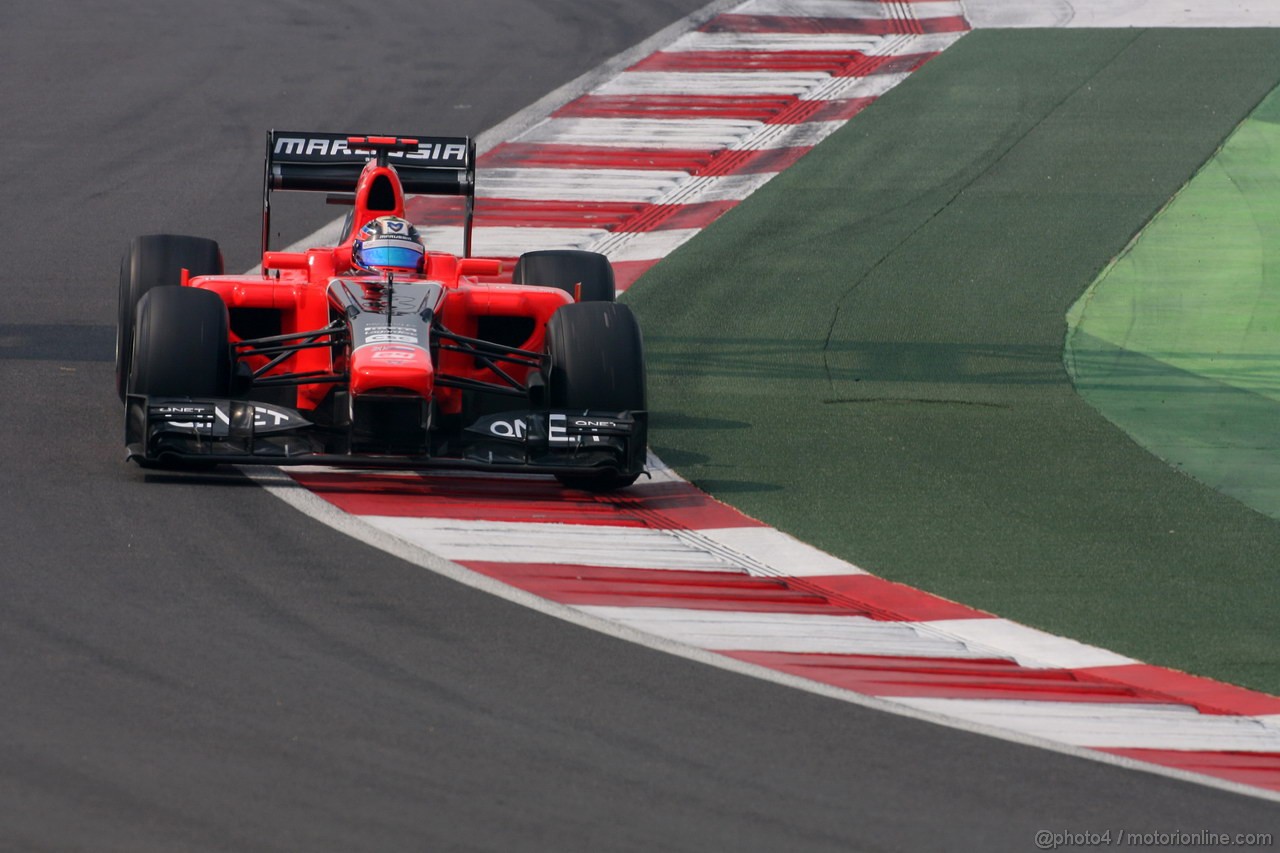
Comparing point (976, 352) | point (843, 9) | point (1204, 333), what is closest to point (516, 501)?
point (976, 352)

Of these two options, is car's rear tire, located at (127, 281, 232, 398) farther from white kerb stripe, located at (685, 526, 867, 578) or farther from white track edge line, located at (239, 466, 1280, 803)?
white kerb stripe, located at (685, 526, 867, 578)

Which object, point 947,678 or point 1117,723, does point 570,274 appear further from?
point 1117,723

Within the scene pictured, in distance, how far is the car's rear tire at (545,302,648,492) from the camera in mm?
10344

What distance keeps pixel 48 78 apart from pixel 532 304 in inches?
466

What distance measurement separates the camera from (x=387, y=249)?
1102 cm

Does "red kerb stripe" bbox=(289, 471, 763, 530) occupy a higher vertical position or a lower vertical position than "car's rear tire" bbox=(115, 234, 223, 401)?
lower

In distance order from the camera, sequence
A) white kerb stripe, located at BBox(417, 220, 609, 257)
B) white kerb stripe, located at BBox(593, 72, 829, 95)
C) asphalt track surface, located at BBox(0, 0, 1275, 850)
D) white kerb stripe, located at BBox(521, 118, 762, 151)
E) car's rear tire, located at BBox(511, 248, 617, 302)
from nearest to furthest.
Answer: asphalt track surface, located at BBox(0, 0, 1275, 850)
car's rear tire, located at BBox(511, 248, 617, 302)
white kerb stripe, located at BBox(417, 220, 609, 257)
white kerb stripe, located at BBox(521, 118, 762, 151)
white kerb stripe, located at BBox(593, 72, 829, 95)

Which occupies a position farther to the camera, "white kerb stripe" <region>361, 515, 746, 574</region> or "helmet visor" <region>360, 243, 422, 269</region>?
"helmet visor" <region>360, 243, 422, 269</region>

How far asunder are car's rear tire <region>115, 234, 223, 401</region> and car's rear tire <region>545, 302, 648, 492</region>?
2254 mm

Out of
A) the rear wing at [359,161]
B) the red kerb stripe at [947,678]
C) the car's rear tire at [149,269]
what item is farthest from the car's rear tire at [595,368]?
the red kerb stripe at [947,678]

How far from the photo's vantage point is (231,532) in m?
9.19

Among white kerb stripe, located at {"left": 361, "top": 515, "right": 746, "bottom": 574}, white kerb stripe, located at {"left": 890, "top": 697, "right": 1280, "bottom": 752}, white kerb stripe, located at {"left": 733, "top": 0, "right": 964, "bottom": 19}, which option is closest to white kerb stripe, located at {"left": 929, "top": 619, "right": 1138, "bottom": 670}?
white kerb stripe, located at {"left": 890, "top": 697, "right": 1280, "bottom": 752}

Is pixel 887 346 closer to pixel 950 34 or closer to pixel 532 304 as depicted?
pixel 532 304

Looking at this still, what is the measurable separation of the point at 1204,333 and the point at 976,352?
1982 millimetres
